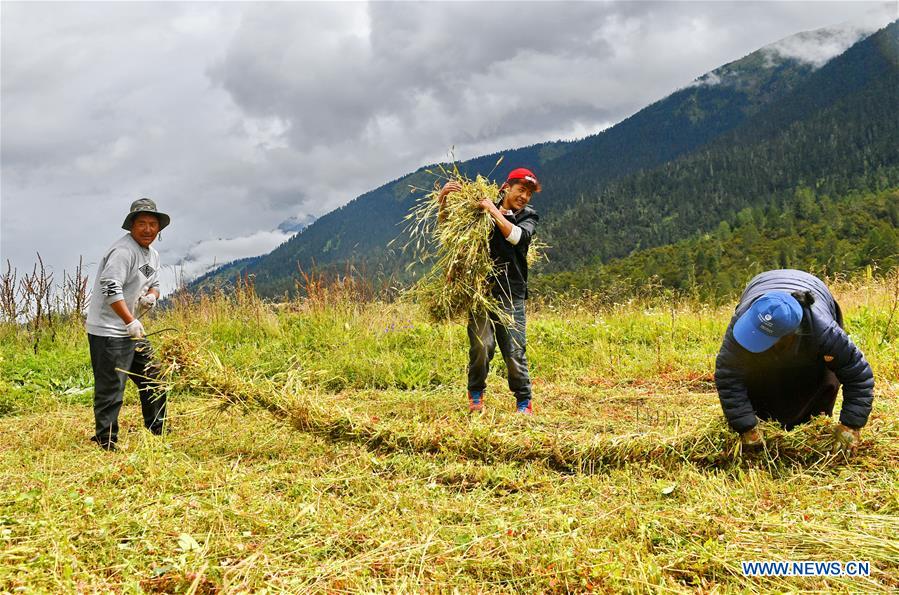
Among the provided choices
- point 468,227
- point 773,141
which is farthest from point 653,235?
point 468,227

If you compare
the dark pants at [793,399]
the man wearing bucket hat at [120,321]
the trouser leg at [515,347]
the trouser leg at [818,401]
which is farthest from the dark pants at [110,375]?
the trouser leg at [818,401]

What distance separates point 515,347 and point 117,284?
2906 millimetres

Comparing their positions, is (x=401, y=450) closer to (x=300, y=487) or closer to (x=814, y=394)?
(x=300, y=487)

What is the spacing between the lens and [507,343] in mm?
4766

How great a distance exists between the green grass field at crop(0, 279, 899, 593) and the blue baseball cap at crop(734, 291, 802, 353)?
0.73m

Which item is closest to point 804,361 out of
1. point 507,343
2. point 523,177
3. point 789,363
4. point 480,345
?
point 789,363

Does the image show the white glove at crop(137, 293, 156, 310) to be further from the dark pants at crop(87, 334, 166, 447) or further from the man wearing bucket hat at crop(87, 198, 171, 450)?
the dark pants at crop(87, 334, 166, 447)

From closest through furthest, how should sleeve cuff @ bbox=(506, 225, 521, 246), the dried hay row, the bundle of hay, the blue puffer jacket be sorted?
the blue puffer jacket, the dried hay row, sleeve cuff @ bbox=(506, 225, 521, 246), the bundle of hay

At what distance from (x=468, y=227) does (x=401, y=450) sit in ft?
6.20

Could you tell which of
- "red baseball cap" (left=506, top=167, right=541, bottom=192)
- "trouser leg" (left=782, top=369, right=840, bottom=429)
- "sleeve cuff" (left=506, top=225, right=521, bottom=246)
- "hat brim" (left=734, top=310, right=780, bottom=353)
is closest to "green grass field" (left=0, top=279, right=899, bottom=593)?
"trouser leg" (left=782, top=369, right=840, bottom=429)

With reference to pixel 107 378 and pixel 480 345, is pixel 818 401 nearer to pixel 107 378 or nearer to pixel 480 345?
pixel 480 345

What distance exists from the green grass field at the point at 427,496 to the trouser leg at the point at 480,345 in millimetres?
354

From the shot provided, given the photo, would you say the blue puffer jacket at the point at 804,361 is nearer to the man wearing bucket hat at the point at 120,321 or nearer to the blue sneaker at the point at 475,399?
the blue sneaker at the point at 475,399

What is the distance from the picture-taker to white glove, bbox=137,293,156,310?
172 inches
